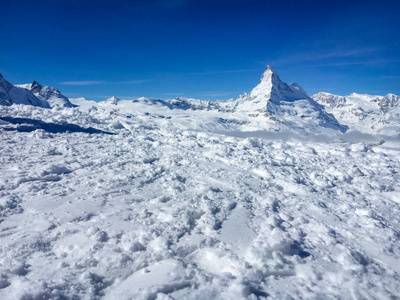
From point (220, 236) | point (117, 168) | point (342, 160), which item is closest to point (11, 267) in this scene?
point (220, 236)

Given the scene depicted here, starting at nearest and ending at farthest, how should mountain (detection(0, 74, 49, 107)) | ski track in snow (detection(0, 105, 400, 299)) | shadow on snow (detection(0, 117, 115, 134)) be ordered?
ski track in snow (detection(0, 105, 400, 299)), shadow on snow (detection(0, 117, 115, 134)), mountain (detection(0, 74, 49, 107))

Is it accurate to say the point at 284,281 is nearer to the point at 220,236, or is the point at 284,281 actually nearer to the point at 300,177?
the point at 220,236

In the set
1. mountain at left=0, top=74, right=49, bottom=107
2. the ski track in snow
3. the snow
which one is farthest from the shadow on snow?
mountain at left=0, top=74, right=49, bottom=107

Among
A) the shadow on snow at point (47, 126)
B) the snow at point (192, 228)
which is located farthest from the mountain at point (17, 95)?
the snow at point (192, 228)

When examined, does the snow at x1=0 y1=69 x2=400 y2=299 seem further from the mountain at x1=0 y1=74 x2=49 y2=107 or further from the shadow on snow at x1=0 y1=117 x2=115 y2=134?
the mountain at x1=0 y1=74 x2=49 y2=107

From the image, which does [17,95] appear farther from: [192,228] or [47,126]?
[192,228]

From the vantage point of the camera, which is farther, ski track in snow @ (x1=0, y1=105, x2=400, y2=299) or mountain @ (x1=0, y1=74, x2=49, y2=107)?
mountain @ (x1=0, y1=74, x2=49, y2=107)

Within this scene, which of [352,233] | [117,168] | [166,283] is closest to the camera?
[166,283]
